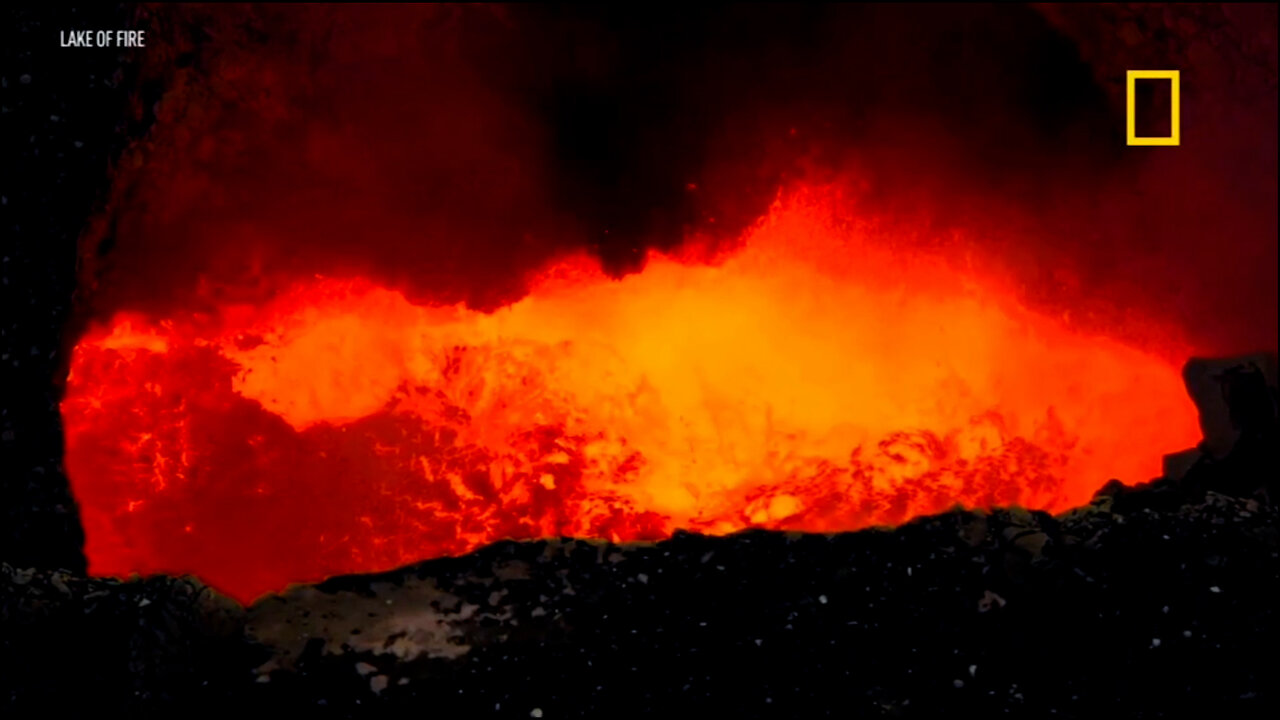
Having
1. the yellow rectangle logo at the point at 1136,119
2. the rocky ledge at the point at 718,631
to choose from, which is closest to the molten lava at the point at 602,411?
the rocky ledge at the point at 718,631

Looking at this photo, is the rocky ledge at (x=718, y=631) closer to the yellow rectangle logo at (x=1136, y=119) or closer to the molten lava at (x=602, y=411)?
the molten lava at (x=602, y=411)

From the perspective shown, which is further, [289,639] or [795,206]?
[795,206]

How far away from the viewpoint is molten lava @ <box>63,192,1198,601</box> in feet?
11.7

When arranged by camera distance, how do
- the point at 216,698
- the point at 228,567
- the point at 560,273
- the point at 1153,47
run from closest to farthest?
the point at 216,698
the point at 228,567
the point at 560,273
the point at 1153,47

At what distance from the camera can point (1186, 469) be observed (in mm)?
3529

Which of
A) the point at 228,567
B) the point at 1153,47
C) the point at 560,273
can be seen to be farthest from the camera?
the point at 1153,47

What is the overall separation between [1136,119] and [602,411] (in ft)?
7.20

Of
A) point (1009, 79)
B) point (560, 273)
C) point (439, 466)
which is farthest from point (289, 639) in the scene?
point (1009, 79)

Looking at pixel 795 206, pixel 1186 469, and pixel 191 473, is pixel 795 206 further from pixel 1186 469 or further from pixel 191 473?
pixel 191 473

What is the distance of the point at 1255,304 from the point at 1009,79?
1.14 metres

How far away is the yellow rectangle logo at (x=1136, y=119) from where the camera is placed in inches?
172

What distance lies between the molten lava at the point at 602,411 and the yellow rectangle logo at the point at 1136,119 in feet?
2.50

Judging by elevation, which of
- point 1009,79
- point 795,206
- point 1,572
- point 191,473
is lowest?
point 1,572

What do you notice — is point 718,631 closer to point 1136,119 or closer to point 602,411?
point 602,411
